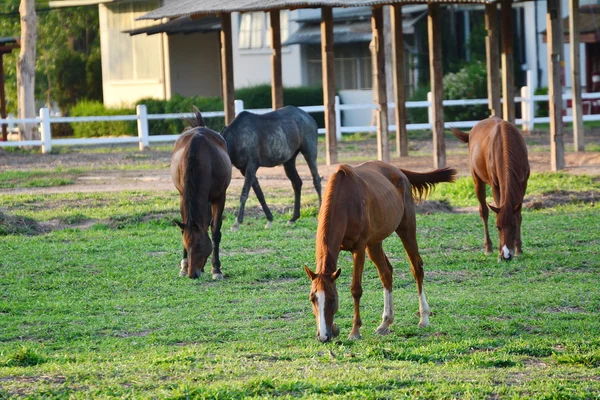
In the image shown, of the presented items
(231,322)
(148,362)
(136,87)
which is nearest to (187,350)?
(148,362)

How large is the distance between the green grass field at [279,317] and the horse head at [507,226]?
0.20 m

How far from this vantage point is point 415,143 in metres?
26.9

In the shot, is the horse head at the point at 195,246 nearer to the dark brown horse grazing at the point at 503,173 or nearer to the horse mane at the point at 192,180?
the horse mane at the point at 192,180

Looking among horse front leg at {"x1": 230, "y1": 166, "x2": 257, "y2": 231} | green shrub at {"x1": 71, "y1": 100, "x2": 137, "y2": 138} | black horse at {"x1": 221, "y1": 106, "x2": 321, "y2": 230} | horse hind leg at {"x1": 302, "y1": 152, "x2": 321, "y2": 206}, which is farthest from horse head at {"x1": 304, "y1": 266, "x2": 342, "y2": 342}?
green shrub at {"x1": 71, "y1": 100, "x2": 137, "y2": 138}

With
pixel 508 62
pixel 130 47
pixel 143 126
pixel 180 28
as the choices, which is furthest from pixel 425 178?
pixel 130 47

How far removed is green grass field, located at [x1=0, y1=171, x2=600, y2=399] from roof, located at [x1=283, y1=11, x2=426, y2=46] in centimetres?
1962

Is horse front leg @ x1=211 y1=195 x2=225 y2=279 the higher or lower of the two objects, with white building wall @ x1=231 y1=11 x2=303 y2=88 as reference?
lower

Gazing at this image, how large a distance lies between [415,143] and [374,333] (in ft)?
62.6

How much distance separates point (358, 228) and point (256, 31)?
2973 centimetres

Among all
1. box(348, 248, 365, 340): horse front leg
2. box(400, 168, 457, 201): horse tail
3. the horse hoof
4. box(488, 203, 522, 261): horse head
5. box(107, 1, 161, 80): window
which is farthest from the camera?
box(107, 1, 161, 80): window

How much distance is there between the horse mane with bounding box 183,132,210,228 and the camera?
34.5 ft

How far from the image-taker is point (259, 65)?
121 feet

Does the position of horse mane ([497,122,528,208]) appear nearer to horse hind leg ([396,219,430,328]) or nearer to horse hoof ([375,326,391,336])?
horse hind leg ([396,219,430,328])

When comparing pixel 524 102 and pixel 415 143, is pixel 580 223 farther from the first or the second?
pixel 524 102
